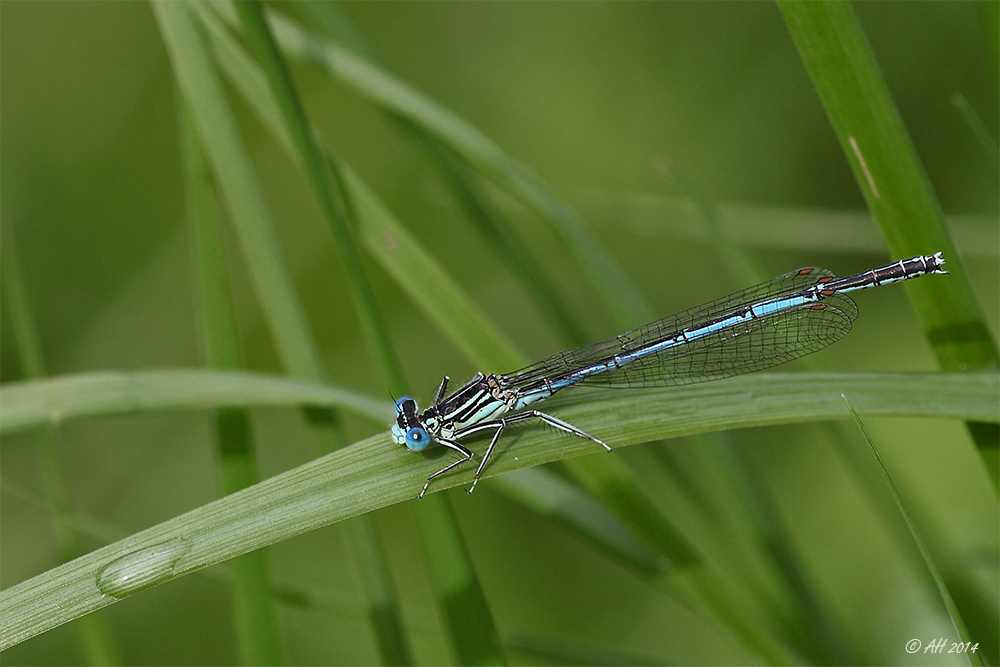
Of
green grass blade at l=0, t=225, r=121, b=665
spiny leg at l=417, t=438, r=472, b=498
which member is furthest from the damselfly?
green grass blade at l=0, t=225, r=121, b=665

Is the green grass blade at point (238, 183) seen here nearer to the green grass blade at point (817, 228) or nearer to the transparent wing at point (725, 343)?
the transparent wing at point (725, 343)

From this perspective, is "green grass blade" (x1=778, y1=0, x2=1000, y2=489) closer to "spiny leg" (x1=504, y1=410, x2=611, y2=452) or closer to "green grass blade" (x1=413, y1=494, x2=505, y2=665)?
"spiny leg" (x1=504, y1=410, x2=611, y2=452)

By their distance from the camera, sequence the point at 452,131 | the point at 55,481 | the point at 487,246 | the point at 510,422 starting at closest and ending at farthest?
the point at 510,422
the point at 452,131
the point at 55,481
the point at 487,246

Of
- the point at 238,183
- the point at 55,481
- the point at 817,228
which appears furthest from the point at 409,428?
the point at 817,228

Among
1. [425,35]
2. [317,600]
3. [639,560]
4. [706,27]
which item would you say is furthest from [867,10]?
[317,600]

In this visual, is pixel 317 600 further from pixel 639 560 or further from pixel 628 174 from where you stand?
pixel 628 174

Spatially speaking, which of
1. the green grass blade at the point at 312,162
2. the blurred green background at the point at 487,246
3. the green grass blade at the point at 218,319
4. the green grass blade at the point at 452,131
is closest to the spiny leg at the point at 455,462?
the green grass blade at the point at 312,162

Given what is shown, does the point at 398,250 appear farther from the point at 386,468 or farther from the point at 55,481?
the point at 55,481

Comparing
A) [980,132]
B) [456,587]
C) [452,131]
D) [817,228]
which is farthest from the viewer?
[817,228]
